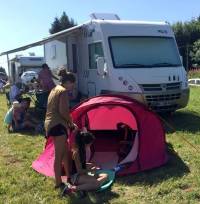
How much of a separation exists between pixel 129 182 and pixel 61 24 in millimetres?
61086

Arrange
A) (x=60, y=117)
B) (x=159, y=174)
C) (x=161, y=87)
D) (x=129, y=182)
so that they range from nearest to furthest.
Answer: (x=60, y=117)
(x=129, y=182)
(x=159, y=174)
(x=161, y=87)

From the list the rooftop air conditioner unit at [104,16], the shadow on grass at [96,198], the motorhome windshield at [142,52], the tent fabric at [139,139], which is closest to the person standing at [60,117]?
the shadow on grass at [96,198]

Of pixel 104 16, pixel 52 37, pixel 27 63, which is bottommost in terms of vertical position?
pixel 27 63

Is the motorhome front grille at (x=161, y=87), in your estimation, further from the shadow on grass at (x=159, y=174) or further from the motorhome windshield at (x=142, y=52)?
the shadow on grass at (x=159, y=174)

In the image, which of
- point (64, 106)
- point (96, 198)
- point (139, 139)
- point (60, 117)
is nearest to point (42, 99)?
point (139, 139)

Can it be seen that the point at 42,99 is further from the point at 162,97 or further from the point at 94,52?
the point at 162,97

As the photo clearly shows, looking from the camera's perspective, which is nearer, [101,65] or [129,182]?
[129,182]

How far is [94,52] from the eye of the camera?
1279 centimetres

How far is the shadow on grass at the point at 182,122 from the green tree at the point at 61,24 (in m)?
53.5

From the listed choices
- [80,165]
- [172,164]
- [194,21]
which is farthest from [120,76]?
[194,21]

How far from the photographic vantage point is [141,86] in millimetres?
11555

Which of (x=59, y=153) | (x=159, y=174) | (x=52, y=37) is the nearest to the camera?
(x=59, y=153)

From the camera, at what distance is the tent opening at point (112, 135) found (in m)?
8.34

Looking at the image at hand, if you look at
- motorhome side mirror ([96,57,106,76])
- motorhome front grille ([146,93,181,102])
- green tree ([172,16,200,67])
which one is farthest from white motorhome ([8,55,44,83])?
green tree ([172,16,200,67])
